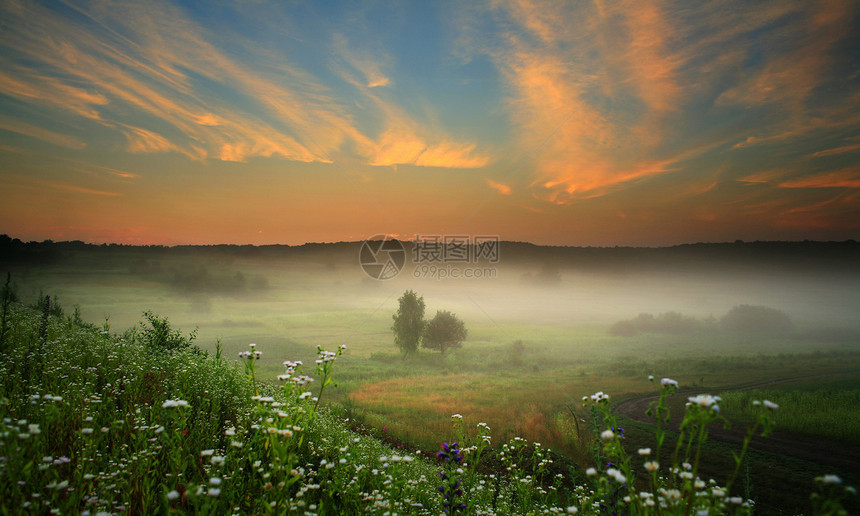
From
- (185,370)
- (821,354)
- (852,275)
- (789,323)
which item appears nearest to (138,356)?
(185,370)

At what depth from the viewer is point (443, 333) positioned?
5094cm

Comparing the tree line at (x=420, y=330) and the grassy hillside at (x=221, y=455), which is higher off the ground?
the grassy hillside at (x=221, y=455)

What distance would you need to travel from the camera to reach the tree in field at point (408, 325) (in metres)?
50.2

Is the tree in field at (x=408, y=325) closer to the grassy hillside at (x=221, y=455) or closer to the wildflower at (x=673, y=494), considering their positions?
the grassy hillside at (x=221, y=455)

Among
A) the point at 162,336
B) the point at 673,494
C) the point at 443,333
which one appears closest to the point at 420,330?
the point at 443,333

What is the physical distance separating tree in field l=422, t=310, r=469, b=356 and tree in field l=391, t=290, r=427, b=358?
1190 millimetres

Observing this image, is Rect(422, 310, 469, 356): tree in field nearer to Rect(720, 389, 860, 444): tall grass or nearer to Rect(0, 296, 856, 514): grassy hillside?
Rect(720, 389, 860, 444): tall grass

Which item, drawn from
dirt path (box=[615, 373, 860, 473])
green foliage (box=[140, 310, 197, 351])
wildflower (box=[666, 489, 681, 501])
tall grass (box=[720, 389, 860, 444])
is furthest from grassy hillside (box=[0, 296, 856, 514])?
tall grass (box=[720, 389, 860, 444])

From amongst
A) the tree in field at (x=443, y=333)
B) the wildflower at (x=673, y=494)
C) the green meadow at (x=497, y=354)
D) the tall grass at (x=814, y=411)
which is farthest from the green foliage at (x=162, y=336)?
the tree in field at (x=443, y=333)

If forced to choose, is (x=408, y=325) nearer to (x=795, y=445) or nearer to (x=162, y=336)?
(x=162, y=336)

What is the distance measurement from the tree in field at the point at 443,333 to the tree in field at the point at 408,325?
3.90 feet

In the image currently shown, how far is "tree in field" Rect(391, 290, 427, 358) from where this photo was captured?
1978 inches

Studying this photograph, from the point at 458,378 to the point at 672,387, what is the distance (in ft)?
115

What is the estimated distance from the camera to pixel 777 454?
19.3 metres
